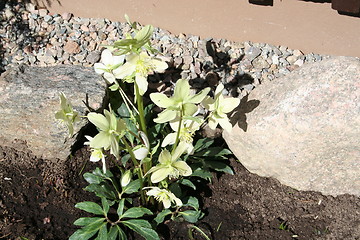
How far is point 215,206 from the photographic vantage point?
2725 millimetres

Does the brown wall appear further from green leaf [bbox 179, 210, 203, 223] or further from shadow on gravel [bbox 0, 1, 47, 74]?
green leaf [bbox 179, 210, 203, 223]

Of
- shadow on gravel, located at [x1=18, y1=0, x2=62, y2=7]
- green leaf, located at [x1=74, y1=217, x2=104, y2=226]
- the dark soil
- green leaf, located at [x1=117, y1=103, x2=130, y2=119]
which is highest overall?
shadow on gravel, located at [x1=18, y1=0, x2=62, y2=7]

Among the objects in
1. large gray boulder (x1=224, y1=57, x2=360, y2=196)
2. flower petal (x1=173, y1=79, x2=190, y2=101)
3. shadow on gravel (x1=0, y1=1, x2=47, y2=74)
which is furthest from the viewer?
shadow on gravel (x1=0, y1=1, x2=47, y2=74)

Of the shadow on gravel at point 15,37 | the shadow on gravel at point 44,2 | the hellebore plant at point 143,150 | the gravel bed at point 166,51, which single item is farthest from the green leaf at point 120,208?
the shadow on gravel at point 44,2

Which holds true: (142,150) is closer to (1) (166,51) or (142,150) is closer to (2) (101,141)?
(2) (101,141)

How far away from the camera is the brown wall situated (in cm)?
324

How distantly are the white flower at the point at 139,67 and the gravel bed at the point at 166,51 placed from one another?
119 centimetres

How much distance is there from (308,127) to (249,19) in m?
1.13

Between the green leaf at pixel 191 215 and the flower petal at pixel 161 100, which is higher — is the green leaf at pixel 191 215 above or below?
below

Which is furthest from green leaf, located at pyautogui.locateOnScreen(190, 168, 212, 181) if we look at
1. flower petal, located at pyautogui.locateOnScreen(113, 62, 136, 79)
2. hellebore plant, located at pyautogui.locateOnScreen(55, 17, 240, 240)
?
flower petal, located at pyautogui.locateOnScreen(113, 62, 136, 79)

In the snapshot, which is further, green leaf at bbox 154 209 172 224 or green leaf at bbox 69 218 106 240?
green leaf at bbox 154 209 172 224

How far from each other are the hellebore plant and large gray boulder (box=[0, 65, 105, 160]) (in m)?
0.20

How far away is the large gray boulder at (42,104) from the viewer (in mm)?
2695

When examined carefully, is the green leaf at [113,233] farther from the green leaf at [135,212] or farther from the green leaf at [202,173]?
the green leaf at [202,173]
